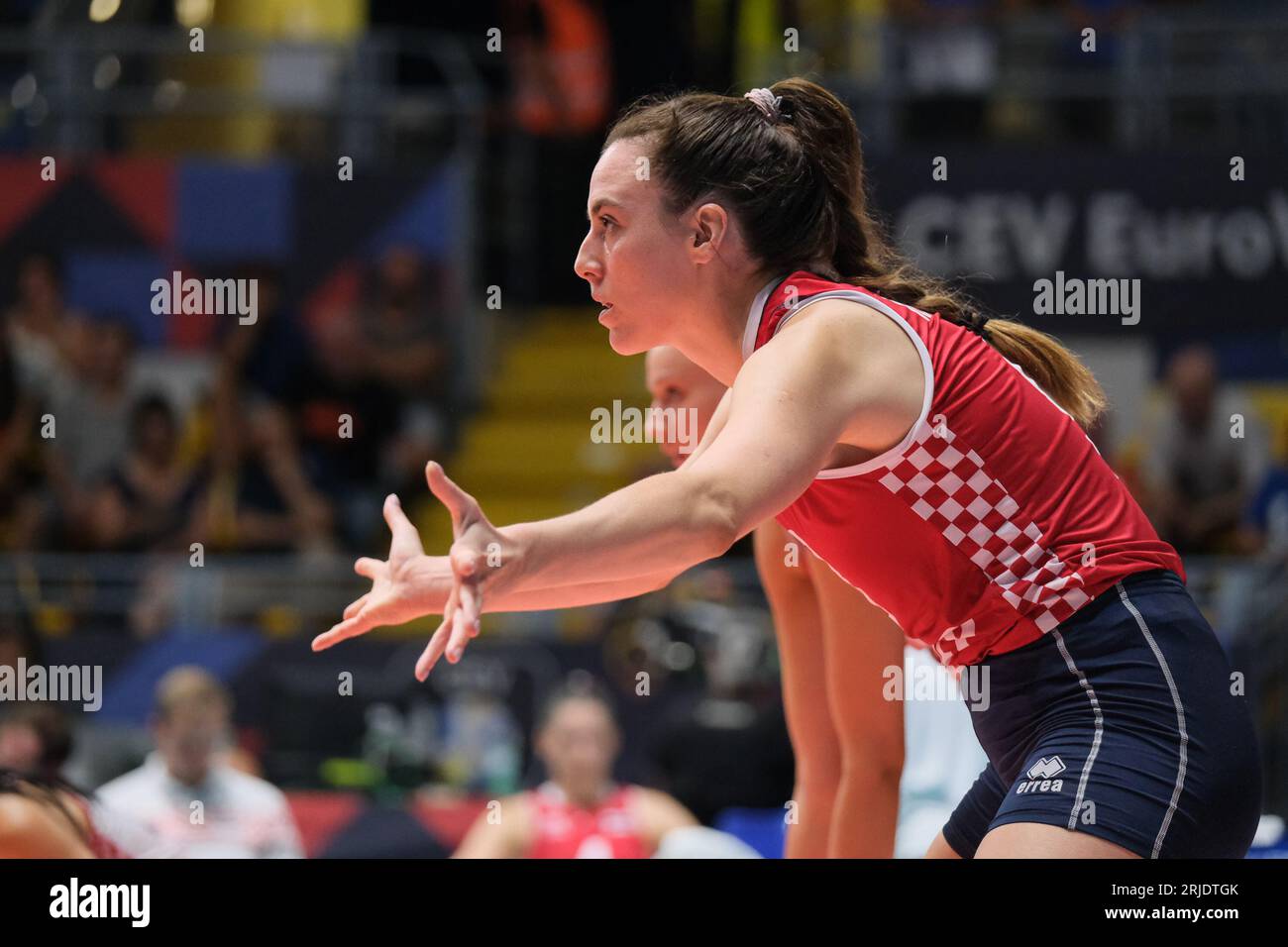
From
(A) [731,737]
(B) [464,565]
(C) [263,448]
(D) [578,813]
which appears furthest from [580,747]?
(B) [464,565]

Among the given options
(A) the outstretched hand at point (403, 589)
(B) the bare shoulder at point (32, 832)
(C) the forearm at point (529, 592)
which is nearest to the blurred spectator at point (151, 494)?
(B) the bare shoulder at point (32, 832)

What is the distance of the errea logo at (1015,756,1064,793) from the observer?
6.99 ft

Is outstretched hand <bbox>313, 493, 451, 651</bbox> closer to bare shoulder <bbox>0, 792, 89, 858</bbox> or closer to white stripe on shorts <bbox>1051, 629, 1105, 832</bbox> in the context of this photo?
white stripe on shorts <bbox>1051, 629, 1105, 832</bbox>

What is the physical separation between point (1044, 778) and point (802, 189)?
0.87 metres

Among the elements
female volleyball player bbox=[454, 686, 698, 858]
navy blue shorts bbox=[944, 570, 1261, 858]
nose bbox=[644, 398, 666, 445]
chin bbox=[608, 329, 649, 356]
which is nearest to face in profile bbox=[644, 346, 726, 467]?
nose bbox=[644, 398, 666, 445]

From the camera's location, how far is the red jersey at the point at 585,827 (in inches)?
208

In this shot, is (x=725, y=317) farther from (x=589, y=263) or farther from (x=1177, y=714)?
(x=1177, y=714)

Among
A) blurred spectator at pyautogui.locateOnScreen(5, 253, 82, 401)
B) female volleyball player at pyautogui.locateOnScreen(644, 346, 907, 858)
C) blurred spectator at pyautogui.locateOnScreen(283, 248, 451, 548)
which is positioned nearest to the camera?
female volleyball player at pyautogui.locateOnScreen(644, 346, 907, 858)

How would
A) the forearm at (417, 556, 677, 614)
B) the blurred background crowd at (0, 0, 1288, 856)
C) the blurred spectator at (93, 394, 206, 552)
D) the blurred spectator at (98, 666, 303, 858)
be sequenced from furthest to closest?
1. the blurred spectator at (93, 394, 206, 552)
2. the blurred background crowd at (0, 0, 1288, 856)
3. the blurred spectator at (98, 666, 303, 858)
4. the forearm at (417, 556, 677, 614)

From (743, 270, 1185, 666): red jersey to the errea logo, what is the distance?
164 mm

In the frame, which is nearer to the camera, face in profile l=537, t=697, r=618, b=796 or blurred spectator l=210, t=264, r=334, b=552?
face in profile l=537, t=697, r=618, b=796

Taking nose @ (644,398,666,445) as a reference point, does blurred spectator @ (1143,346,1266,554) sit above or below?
below

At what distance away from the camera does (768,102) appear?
7.97 ft
